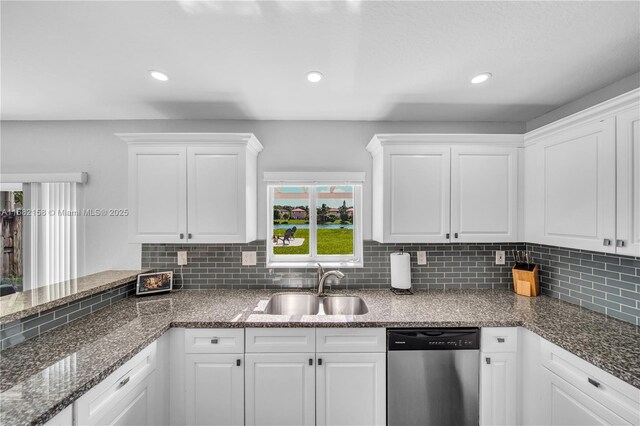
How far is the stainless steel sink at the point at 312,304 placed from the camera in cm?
216

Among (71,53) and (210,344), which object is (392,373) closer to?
(210,344)

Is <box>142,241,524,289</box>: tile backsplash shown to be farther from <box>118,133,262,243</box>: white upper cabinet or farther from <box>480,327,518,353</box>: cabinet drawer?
<box>480,327,518,353</box>: cabinet drawer

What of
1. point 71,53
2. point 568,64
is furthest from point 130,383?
point 568,64

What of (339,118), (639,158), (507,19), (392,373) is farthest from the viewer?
(339,118)

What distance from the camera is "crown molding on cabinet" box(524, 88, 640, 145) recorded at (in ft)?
4.39

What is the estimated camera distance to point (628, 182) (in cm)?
139

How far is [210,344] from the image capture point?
65.5 inches

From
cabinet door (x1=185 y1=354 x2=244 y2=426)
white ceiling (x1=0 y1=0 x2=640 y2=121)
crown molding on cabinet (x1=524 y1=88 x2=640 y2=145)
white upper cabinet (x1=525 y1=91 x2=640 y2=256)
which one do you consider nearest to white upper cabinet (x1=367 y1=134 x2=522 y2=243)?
white upper cabinet (x1=525 y1=91 x2=640 y2=256)

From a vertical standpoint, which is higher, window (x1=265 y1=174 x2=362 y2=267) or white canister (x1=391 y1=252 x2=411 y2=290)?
window (x1=265 y1=174 x2=362 y2=267)

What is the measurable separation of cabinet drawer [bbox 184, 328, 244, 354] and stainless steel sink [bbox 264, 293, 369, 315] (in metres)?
0.46

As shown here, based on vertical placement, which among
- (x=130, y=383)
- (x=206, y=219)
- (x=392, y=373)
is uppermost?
(x=206, y=219)

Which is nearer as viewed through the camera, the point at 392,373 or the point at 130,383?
the point at 130,383

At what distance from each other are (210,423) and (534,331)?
6.66ft

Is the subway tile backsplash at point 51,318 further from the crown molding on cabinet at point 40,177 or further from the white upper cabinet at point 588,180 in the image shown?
the white upper cabinet at point 588,180
